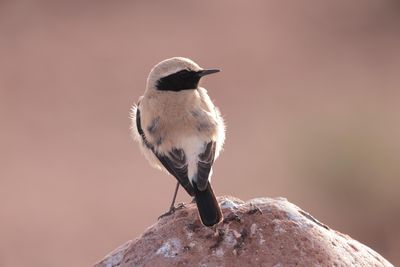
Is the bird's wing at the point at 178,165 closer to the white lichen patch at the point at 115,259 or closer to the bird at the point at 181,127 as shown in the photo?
the bird at the point at 181,127

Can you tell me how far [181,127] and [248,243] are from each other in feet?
4.39

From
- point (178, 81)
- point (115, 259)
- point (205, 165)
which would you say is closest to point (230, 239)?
point (115, 259)

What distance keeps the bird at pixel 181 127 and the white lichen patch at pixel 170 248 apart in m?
0.33

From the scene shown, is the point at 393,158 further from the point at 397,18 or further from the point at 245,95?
the point at 397,18

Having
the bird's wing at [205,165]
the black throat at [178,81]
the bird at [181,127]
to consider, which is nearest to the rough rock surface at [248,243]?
the bird at [181,127]

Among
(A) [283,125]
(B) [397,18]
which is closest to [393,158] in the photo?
(A) [283,125]

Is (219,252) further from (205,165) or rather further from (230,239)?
(205,165)

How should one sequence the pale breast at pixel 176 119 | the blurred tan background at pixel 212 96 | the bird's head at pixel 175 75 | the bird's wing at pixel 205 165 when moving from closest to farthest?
the bird's wing at pixel 205 165 → the pale breast at pixel 176 119 → the bird's head at pixel 175 75 → the blurred tan background at pixel 212 96

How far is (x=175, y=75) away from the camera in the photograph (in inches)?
255

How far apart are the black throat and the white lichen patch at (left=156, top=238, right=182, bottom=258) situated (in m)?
1.73

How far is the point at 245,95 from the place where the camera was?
734 inches

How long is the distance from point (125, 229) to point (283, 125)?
4754 mm

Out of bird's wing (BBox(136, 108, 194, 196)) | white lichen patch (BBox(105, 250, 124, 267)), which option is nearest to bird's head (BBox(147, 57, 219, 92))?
bird's wing (BBox(136, 108, 194, 196))

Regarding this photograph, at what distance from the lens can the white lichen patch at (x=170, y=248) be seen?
4.95 meters
